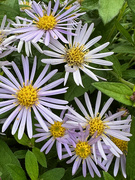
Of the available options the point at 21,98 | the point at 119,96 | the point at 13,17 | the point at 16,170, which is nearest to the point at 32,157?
the point at 16,170

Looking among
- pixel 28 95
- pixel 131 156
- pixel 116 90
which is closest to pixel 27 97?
pixel 28 95

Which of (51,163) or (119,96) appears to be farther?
(51,163)

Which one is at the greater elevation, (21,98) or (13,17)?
(13,17)

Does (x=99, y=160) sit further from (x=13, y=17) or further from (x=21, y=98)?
(x=13, y=17)

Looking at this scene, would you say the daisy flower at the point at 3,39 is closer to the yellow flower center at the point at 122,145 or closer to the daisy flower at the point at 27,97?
the daisy flower at the point at 27,97

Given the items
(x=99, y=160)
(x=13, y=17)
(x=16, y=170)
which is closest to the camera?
(x=16, y=170)

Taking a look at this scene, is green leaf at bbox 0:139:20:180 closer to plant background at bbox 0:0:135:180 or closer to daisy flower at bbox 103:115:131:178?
plant background at bbox 0:0:135:180

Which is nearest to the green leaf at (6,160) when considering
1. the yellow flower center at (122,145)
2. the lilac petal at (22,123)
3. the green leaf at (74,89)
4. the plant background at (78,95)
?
the plant background at (78,95)

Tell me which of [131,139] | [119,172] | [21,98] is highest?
[21,98]

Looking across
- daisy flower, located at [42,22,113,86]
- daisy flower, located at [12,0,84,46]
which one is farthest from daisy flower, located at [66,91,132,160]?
daisy flower, located at [12,0,84,46]
